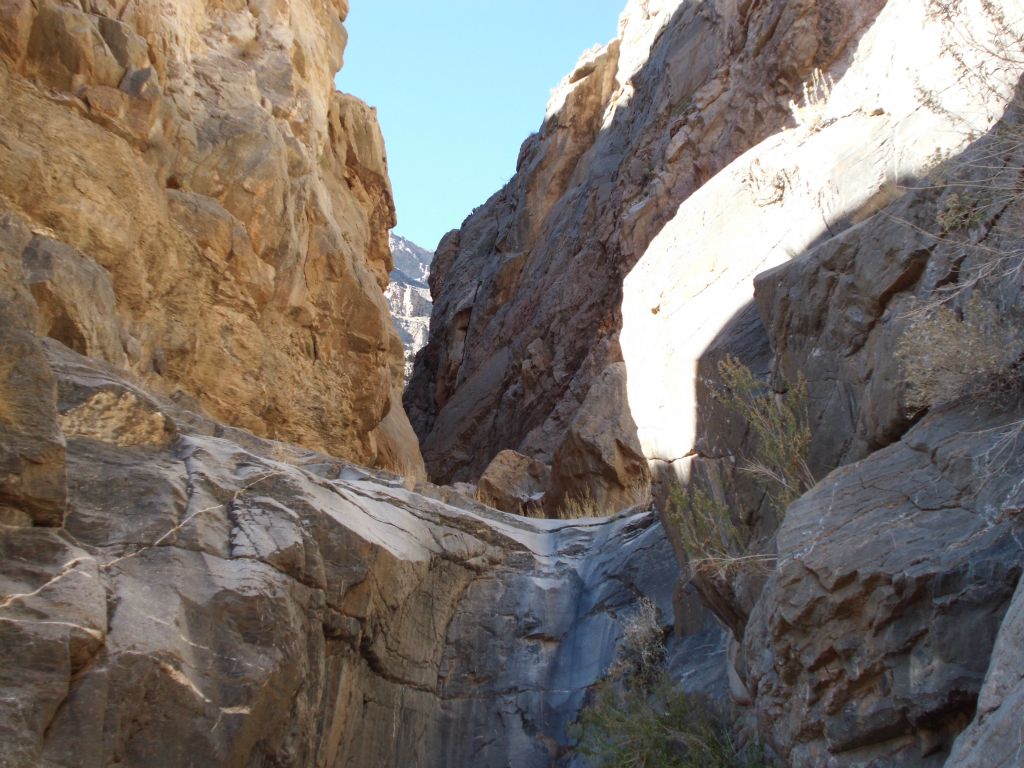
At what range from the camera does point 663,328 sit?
8672 mm

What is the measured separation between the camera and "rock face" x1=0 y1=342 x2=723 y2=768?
5.28m

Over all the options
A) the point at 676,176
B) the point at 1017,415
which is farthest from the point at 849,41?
the point at 1017,415

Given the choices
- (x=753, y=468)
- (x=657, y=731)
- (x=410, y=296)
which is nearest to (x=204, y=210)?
(x=753, y=468)

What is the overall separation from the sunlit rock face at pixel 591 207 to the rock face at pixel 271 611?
19.8 ft

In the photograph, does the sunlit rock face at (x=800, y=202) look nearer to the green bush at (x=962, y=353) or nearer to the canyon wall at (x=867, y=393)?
the canyon wall at (x=867, y=393)

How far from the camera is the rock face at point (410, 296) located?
2228 inches

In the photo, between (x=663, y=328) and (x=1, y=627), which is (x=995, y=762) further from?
(x=663, y=328)

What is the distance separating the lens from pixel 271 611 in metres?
6.37

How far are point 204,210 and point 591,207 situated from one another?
1403 cm

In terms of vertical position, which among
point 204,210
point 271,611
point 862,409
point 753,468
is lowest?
point 271,611

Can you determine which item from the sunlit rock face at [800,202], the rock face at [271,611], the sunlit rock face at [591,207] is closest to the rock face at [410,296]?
the sunlit rock face at [591,207]

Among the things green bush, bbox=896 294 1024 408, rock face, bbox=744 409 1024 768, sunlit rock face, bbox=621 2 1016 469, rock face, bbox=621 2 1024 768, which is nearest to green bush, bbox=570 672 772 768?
rock face, bbox=621 2 1024 768

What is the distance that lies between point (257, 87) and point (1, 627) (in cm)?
1241

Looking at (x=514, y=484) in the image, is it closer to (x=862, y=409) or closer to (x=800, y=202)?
(x=800, y=202)
